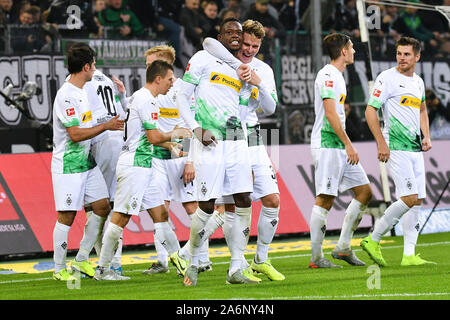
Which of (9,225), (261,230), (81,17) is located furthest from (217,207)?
(81,17)

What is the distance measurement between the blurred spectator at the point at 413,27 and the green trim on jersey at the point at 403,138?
11.0 m

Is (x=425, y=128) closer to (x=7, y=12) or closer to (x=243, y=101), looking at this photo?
(x=243, y=101)

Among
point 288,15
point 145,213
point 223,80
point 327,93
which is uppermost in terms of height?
point 288,15

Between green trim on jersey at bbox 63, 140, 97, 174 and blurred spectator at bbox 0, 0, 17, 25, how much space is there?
20.9 feet

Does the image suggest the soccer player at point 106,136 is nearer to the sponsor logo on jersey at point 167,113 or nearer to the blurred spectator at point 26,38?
the sponsor logo on jersey at point 167,113

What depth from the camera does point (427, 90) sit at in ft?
63.9

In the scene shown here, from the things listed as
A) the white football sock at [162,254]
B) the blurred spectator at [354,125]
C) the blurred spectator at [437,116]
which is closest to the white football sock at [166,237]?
the white football sock at [162,254]

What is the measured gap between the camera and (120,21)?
57.1 ft

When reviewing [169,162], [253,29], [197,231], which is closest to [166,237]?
[169,162]

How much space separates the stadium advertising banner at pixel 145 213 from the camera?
13312mm

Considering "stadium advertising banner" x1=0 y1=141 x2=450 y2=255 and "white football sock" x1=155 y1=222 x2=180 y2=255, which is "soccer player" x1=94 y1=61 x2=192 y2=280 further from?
"stadium advertising banner" x1=0 y1=141 x2=450 y2=255

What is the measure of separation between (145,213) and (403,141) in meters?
4.61

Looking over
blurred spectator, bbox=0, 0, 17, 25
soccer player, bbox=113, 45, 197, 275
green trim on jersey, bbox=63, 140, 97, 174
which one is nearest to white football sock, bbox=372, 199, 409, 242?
soccer player, bbox=113, 45, 197, 275

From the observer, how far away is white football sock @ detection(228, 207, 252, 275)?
912cm
